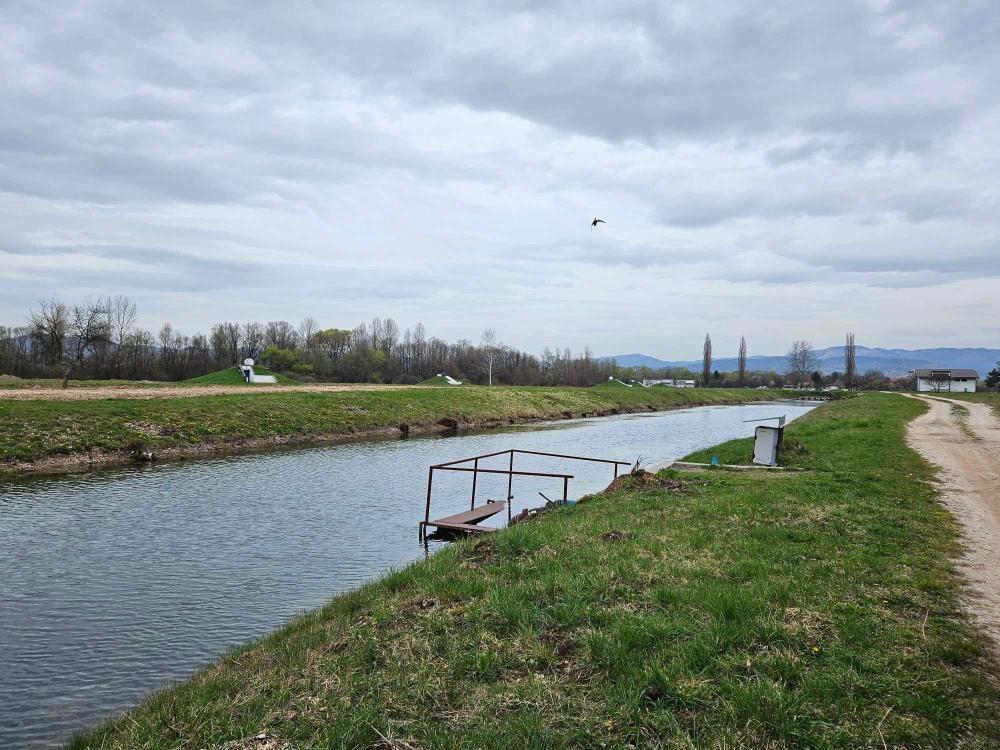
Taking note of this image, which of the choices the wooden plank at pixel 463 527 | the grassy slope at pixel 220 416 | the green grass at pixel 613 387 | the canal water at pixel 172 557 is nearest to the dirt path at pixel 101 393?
the grassy slope at pixel 220 416

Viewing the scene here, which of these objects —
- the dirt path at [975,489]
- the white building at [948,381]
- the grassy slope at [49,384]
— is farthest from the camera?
the white building at [948,381]

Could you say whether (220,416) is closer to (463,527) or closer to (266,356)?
(463,527)

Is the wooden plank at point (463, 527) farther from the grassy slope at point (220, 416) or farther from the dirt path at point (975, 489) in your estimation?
the grassy slope at point (220, 416)

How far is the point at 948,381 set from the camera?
98500 mm

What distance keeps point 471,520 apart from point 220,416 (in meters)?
21.8

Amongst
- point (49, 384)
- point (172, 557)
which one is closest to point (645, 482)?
point (172, 557)

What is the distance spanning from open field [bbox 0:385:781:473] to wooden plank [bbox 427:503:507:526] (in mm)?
16124

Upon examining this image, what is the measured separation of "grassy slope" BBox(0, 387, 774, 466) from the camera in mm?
24644

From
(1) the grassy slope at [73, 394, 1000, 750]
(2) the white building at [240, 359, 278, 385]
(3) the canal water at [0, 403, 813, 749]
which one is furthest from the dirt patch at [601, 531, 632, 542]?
(2) the white building at [240, 359, 278, 385]

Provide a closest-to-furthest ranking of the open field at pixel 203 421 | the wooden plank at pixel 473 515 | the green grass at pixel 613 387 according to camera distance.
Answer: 1. the wooden plank at pixel 473 515
2. the open field at pixel 203 421
3. the green grass at pixel 613 387

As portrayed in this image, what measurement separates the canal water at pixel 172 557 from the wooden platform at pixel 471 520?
43 cm

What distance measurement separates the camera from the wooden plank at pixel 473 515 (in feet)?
48.0

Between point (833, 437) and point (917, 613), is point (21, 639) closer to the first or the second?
point (917, 613)

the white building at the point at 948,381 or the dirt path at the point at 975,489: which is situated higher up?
the white building at the point at 948,381
